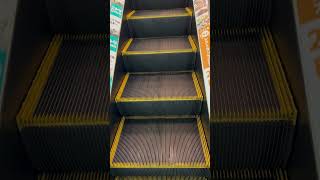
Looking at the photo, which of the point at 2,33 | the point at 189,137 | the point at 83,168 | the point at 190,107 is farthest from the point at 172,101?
the point at 2,33

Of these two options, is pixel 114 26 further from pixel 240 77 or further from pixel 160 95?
pixel 240 77

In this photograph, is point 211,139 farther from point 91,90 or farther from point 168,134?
point 91,90

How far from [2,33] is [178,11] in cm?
184

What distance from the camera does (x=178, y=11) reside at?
3199 mm

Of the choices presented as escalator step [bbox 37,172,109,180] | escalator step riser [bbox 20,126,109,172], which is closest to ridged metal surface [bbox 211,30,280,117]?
escalator step riser [bbox 20,126,109,172]

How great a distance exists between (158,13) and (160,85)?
3.48ft

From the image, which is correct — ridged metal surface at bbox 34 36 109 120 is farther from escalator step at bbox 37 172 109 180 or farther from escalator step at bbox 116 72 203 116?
escalator step at bbox 37 172 109 180

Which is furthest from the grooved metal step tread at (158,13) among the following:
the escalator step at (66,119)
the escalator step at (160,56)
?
the escalator step at (66,119)

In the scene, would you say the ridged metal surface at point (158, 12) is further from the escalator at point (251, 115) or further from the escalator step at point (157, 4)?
the escalator at point (251, 115)

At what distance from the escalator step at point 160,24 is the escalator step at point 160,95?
60cm

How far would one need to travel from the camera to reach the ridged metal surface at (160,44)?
2748 mm

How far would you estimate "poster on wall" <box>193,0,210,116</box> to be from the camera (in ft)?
7.20

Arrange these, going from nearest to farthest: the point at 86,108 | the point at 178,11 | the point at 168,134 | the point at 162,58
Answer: the point at 86,108 < the point at 168,134 < the point at 162,58 < the point at 178,11

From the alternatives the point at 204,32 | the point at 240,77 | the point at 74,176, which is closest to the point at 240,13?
the point at 204,32
